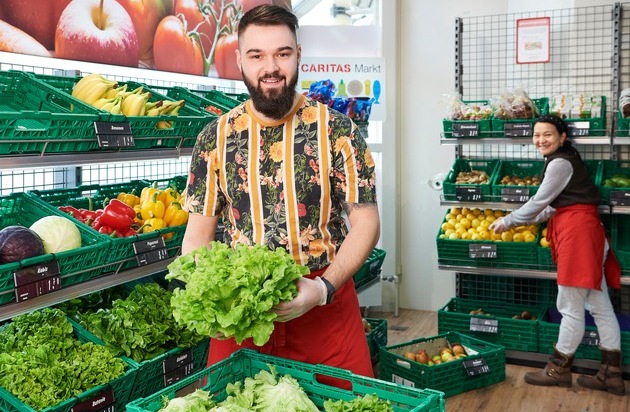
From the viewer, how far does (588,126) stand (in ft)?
16.9

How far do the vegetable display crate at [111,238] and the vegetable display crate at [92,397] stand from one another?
40 centimetres

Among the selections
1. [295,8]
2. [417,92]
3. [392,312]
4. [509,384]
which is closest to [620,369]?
[509,384]

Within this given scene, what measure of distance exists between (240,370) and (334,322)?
45 cm

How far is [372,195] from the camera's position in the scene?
2457mm

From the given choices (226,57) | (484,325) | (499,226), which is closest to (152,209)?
(226,57)

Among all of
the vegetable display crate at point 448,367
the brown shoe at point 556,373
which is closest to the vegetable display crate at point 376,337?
the vegetable display crate at point 448,367

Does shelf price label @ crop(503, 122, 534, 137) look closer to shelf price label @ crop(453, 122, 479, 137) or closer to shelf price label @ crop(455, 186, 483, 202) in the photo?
shelf price label @ crop(453, 122, 479, 137)

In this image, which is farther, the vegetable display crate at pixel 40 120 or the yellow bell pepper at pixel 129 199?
the yellow bell pepper at pixel 129 199

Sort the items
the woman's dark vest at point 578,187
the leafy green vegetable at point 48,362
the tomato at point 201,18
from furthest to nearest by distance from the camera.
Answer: the woman's dark vest at point 578,187 < the tomato at point 201,18 < the leafy green vegetable at point 48,362

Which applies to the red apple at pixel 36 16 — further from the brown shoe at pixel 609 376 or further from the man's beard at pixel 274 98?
the brown shoe at pixel 609 376

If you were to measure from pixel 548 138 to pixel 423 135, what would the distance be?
2.03 meters

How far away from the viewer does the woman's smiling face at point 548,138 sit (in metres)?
4.96

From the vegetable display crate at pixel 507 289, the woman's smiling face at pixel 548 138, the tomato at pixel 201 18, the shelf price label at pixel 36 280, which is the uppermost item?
the tomato at pixel 201 18

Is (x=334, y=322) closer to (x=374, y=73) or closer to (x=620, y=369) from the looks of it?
(x=620, y=369)
